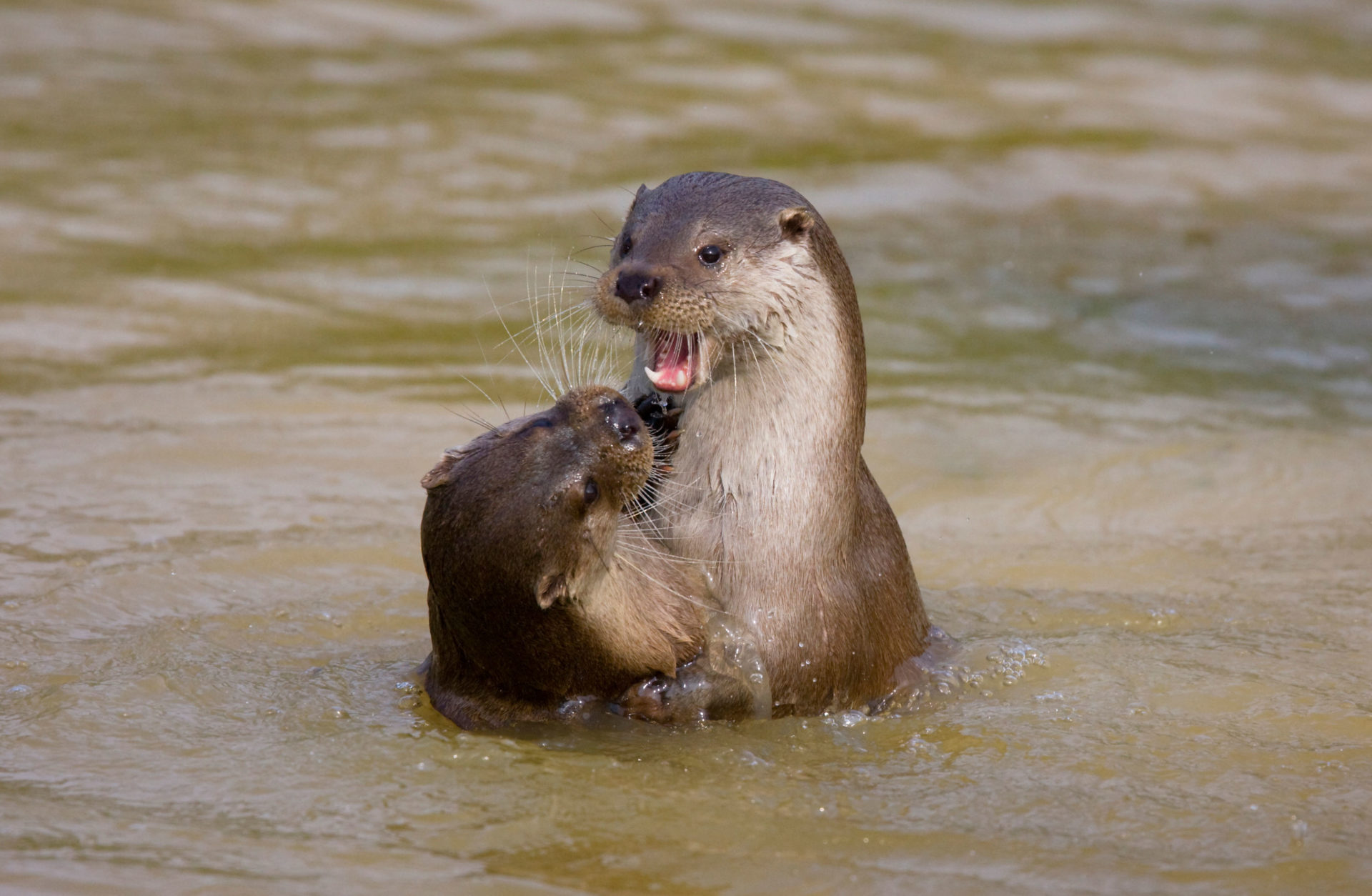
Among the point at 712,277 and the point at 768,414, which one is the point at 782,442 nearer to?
the point at 768,414

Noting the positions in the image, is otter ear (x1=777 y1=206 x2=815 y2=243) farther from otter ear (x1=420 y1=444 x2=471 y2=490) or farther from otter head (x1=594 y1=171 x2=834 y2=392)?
otter ear (x1=420 y1=444 x2=471 y2=490)

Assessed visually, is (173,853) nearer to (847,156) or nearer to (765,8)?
(847,156)

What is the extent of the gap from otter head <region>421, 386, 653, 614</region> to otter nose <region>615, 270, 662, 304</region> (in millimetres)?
191

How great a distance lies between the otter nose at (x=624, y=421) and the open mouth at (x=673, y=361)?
0.34ft

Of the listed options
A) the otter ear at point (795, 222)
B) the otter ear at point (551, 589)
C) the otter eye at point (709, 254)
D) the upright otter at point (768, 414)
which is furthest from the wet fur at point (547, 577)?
the otter ear at point (795, 222)

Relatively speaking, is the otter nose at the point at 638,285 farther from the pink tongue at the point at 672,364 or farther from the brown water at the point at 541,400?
the brown water at the point at 541,400

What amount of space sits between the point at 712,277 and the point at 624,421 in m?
0.33

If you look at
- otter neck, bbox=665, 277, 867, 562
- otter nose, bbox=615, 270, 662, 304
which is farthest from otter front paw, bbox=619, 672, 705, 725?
otter nose, bbox=615, 270, 662, 304

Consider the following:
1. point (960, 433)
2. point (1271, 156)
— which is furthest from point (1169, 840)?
point (1271, 156)

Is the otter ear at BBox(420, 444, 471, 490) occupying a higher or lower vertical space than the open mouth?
lower

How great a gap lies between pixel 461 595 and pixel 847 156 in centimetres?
600

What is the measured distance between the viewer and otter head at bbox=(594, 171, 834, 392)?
11.1ft

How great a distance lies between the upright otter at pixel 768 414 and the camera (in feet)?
11.3

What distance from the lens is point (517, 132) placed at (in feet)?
29.2
